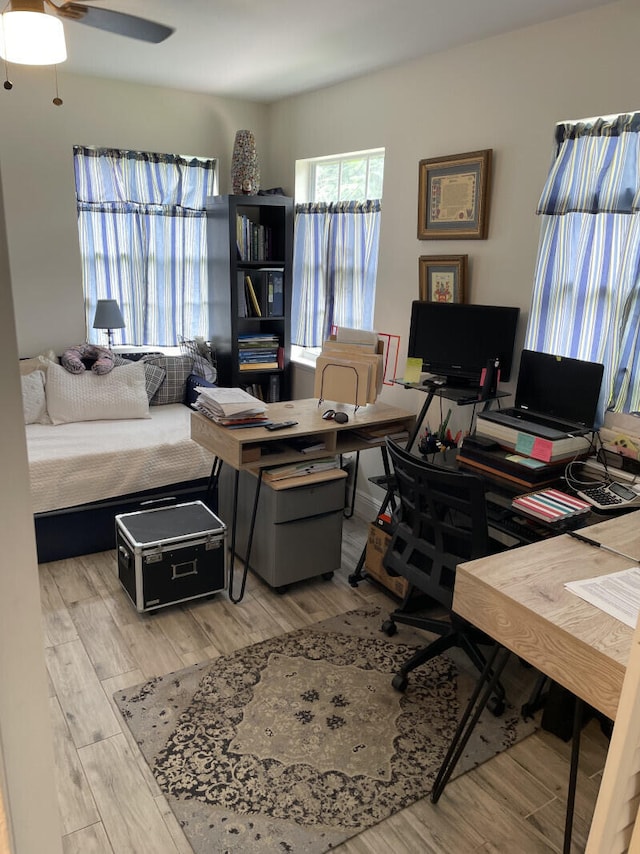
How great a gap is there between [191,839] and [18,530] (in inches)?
62.2

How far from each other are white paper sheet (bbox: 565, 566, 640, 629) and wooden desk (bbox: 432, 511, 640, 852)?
22 mm

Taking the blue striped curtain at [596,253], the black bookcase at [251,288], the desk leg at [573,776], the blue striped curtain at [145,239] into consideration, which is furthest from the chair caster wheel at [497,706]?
the blue striped curtain at [145,239]

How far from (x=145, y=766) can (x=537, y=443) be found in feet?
6.02

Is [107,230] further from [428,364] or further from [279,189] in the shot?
[428,364]

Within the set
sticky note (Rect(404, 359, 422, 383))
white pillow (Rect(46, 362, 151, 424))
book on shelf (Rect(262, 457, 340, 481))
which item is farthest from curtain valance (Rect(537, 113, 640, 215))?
white pillow (Rect(46, 362, 151, 424))

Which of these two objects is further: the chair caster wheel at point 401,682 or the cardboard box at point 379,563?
the cardboard box at point 379,563

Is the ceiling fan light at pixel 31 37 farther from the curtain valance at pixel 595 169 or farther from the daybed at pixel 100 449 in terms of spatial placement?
the curtain valance at pixel 595 169

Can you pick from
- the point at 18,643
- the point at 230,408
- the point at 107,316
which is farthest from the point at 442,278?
the point at 18,643

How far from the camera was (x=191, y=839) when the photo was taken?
1.83 m

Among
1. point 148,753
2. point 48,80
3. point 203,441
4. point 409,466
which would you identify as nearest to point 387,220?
point 203,441

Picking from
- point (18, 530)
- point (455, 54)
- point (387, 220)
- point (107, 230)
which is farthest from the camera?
point (107, 230)

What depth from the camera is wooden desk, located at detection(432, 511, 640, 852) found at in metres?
1.34

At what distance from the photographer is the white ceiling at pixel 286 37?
2.61 metres

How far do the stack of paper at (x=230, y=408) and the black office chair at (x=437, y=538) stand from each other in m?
0.83
